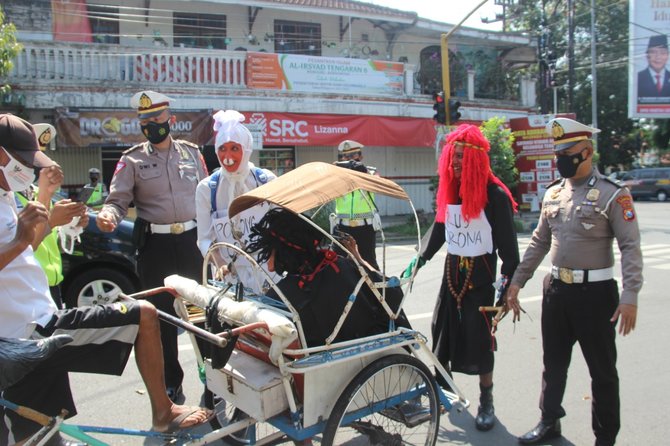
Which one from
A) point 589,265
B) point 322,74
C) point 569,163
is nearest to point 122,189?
point 569,163

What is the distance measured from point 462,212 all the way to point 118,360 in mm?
2328

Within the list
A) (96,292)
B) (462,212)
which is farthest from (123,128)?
(462,212)

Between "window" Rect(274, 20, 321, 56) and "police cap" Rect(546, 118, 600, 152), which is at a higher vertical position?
"window" Rect(274, 20, 321, 56)

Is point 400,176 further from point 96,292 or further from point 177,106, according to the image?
point 96,292

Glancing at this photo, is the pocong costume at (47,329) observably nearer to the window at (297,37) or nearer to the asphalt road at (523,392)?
the asphalt road at (523,392)

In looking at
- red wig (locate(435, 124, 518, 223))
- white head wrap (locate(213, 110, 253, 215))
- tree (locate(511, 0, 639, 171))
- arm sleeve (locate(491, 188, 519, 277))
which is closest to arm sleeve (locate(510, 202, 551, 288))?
arm sleeve (locate(491, 188, 519, 277))

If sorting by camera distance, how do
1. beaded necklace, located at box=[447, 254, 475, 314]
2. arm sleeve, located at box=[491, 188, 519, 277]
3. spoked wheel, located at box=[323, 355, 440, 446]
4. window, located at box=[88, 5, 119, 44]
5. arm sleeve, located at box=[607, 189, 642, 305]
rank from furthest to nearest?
window, located at box=[88, 5, 119, 44]
beaded necklace, located at box=[447, 254, 475, 314]
arm sleeve, located at box=[491, 188, 519, 277]
arm sleeve, located at box=[607, 189, 642, 305]
spoked wheel, located at box=[323, 355, 440, 446]

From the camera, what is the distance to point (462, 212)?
12.7 feet

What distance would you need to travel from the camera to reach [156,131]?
165 inches

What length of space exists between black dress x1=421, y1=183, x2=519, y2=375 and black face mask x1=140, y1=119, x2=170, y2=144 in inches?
82.7

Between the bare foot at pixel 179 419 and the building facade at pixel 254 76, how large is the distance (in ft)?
34.7

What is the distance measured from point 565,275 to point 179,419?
2.33 m

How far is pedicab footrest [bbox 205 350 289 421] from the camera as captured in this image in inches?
109

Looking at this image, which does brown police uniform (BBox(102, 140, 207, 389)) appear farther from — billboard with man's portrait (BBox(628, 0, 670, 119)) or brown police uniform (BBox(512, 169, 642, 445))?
billboard with man's portrait (BBox(628, 0, 670, 119))
